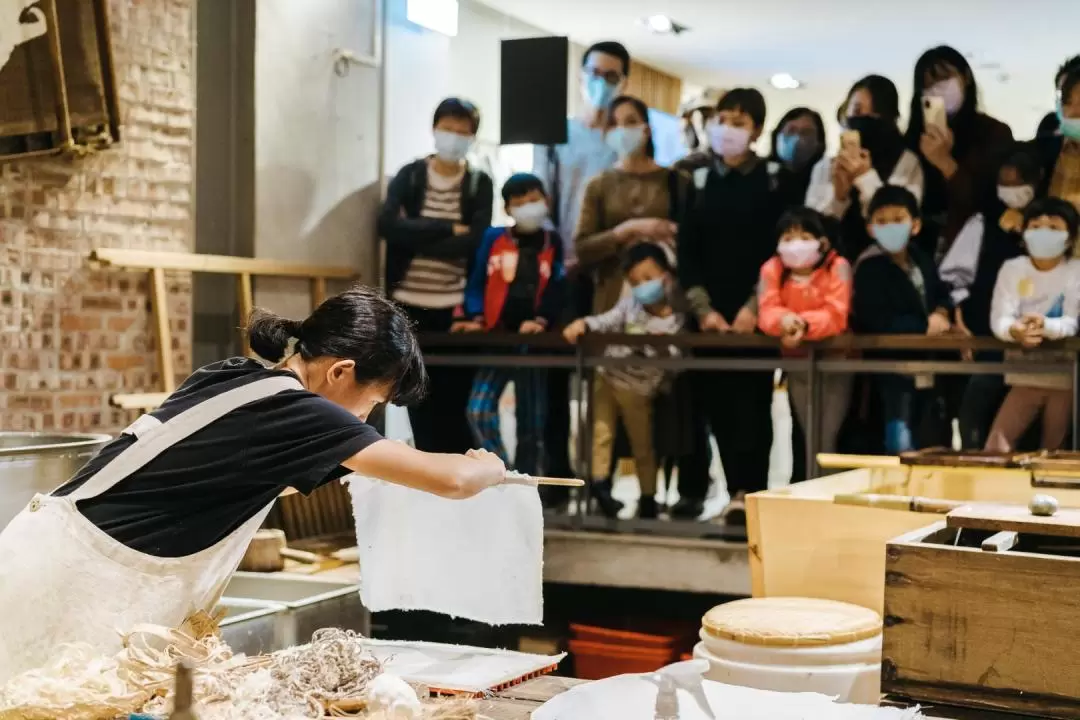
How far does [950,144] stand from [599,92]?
152 centimetres

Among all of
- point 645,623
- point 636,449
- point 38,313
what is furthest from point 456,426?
point 38,313

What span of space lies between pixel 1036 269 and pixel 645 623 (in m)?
2.11

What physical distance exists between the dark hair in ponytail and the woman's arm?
0.24 m

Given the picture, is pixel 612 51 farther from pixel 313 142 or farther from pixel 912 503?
pixel 912 503

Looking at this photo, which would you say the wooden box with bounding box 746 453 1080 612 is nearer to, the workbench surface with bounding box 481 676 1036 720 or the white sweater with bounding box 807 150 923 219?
the workbench surface with bounding box 481 676 1036 720

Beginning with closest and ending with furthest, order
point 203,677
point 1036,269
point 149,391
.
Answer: point 203,677
point 1036,269
point 149,391

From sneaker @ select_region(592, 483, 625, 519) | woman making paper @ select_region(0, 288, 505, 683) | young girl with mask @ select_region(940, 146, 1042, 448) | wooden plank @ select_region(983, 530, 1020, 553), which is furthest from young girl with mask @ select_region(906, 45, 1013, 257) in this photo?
woman making paper @ select_region(0, 288, 505, 683)

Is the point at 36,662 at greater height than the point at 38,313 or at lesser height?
lesser

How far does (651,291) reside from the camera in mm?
5016

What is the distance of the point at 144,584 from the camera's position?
6.49 feet

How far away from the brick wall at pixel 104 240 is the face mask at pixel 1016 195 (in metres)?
3.22

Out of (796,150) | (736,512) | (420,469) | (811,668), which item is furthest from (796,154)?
(420,469)

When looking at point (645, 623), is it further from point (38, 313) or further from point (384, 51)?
point (384, 51)

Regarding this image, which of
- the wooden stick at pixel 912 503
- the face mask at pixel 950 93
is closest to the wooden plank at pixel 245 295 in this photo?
the face mask at pixel 950 93
